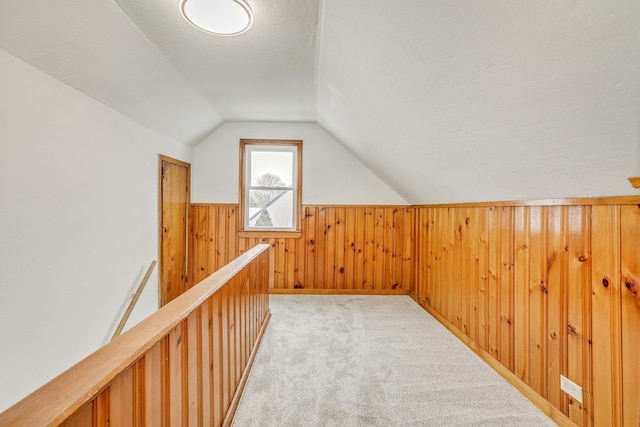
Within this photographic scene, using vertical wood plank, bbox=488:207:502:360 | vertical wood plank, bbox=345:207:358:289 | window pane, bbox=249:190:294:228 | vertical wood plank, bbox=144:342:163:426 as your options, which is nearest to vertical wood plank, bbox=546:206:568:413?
vertical wood plank, bbox=488:207:502:360

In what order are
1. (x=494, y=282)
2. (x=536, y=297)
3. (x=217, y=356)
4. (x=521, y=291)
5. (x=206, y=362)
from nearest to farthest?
1. (x=206, y=362)
2. (x=217, y=356)
3. (x=536, y=297)
4. (x=521, y=291)
5. (x=494, y=282)

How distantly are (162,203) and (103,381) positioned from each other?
107 inches

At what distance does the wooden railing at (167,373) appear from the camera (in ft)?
1.69

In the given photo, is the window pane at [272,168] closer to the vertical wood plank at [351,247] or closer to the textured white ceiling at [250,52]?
the textured white ceiling at [250,52]

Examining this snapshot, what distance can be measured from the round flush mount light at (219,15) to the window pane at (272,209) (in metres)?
2.28

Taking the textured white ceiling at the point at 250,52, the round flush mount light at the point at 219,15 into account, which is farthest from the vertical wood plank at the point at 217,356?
the textured white ceiling at the point at 250,52

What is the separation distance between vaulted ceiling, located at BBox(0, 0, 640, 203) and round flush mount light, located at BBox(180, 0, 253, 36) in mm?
85

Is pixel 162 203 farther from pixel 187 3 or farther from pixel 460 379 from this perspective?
pixel 460 379

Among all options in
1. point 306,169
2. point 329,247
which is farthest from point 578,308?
→ point 306,169

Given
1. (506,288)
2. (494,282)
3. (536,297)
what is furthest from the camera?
(494,282)

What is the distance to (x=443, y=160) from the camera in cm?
199

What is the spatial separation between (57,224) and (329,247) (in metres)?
2.72

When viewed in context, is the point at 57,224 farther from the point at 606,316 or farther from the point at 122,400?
the point at 606,316

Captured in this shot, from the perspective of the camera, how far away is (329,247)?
3734 millimetres
